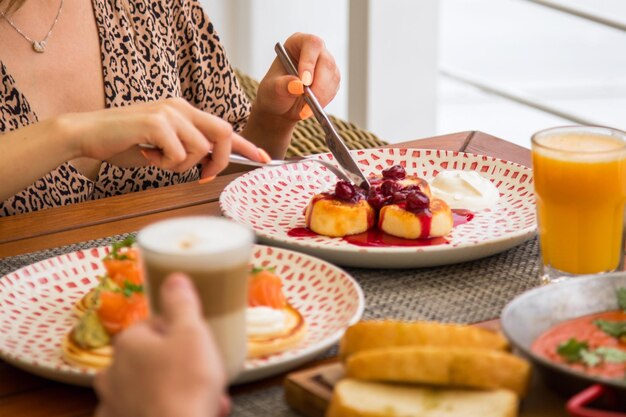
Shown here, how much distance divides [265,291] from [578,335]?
1.09 feet

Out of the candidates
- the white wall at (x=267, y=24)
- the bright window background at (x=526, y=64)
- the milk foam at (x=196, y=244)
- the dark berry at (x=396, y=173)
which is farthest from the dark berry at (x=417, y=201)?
the bright window background at (x=526, y=64)

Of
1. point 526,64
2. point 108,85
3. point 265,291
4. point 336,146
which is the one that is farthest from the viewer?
point 526,64

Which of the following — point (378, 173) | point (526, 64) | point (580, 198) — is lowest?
point (526, 64)

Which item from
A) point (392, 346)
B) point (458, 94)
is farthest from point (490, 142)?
point (458, 94)

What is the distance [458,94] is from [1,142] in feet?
16.0

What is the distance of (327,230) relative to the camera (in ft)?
4.74

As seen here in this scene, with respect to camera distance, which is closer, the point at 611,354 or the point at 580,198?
the point at 611,354

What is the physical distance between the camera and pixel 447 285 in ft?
4.28

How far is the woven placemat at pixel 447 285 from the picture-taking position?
4.00 feet

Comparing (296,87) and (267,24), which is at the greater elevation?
(296,87)

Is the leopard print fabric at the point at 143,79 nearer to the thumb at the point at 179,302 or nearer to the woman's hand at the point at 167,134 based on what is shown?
the woman's hand at the point at 167,134

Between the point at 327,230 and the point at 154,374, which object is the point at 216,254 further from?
the point at 327,230

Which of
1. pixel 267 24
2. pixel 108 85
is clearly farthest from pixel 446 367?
pixel 267 24

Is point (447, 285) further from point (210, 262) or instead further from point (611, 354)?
point (210, 262)
